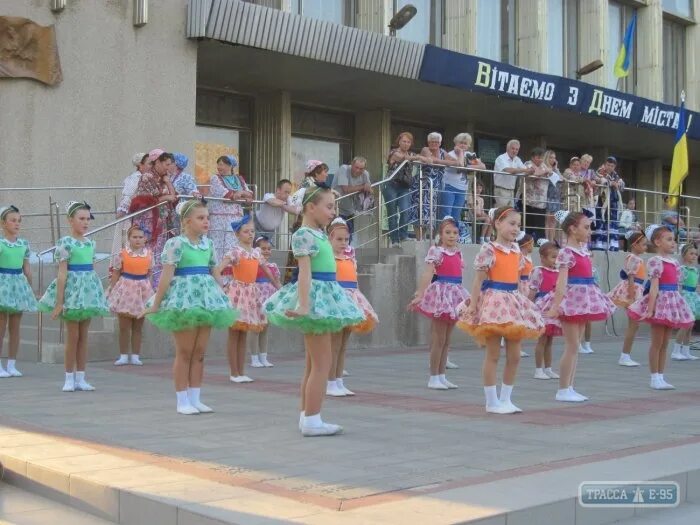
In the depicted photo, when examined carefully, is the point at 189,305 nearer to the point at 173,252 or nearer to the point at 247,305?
the point at 173,252

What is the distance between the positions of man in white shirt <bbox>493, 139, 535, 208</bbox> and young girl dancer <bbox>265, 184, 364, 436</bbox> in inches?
415

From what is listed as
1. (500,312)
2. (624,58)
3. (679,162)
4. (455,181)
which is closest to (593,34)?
(624,58)

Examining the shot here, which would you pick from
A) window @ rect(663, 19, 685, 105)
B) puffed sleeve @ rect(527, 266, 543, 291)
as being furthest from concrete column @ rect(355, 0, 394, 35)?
window @ rect(663, 19, 685, 105)

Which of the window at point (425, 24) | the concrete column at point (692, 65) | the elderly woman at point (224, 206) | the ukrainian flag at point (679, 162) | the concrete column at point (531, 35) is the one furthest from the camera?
the concrete column at point (692, 65)

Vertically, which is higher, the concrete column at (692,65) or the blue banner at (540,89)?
the concrete column at (692,65)

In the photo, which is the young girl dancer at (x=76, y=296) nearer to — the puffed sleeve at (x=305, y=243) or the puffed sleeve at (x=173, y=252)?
the puffed sleeve at (x=173, y=252)

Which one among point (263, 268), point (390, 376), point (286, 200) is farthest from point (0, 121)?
point (390, 376)

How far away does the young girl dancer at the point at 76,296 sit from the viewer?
36.1 feet

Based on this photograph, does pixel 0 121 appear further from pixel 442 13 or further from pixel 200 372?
pixel 442 13

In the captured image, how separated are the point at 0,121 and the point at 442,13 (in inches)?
485

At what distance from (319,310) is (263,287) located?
5385mm

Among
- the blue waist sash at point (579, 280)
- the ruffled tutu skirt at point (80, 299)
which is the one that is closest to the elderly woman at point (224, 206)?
the ruffled tutu skirt at point (80, 299)

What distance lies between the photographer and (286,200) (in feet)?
51.2

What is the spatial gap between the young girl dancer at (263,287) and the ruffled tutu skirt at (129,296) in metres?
1.66
